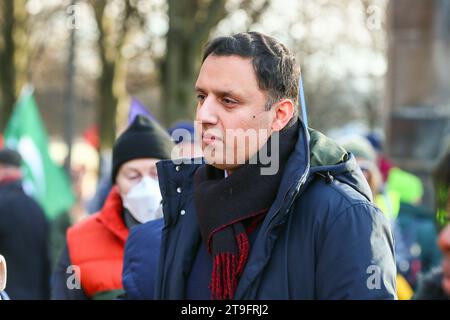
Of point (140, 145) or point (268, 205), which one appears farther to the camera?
point (140, 145)

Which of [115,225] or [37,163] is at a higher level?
[37,163]

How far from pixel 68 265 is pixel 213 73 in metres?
2.33

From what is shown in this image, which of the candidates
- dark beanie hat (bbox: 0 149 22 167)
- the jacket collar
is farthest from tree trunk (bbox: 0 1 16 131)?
the jacket collar

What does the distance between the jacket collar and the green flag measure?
5273 mm

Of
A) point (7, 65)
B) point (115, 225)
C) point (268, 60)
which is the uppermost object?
point (7, 65)

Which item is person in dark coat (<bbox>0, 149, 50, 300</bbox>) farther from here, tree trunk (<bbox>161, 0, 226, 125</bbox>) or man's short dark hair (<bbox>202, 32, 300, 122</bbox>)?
tree trunk (<bbox>161, 0, 226, 125</bbox>)

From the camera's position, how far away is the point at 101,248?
504 centimetres

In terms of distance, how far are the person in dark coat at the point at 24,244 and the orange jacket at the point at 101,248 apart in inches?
63.9

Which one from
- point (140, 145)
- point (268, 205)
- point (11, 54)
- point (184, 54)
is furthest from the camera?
point (11, 54)

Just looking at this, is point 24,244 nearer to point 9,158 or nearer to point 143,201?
point 9,158

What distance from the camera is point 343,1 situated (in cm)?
2348

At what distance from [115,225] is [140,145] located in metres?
0.50

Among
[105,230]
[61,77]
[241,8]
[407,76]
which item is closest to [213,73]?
[105,230]

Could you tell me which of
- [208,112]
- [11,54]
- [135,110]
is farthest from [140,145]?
[11,54]
